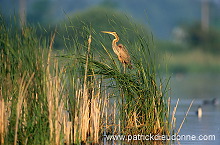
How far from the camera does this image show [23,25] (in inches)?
257

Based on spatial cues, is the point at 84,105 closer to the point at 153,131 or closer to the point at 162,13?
the point at 153,131

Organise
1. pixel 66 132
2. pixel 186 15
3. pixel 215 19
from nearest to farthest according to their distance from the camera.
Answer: pixel 66 132 < pixel 215 19 < pixel 186 15

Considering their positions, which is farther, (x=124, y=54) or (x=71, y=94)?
(x=124, y=54)

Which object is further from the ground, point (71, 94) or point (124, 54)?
point (124, 54)

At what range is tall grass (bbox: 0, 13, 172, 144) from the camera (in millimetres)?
6305

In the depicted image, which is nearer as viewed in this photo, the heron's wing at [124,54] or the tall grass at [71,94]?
the tall grass at [71,94]

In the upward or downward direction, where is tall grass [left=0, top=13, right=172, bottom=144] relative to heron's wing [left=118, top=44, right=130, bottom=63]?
downward

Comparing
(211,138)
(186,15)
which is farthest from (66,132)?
(186,15)

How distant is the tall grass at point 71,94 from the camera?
6.30m

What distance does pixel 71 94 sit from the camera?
699 cm

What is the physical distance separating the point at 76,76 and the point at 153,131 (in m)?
1.22

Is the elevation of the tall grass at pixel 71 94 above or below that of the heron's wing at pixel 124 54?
below

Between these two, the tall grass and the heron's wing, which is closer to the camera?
the tall grass

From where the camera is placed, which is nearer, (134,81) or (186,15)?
(134,81)
